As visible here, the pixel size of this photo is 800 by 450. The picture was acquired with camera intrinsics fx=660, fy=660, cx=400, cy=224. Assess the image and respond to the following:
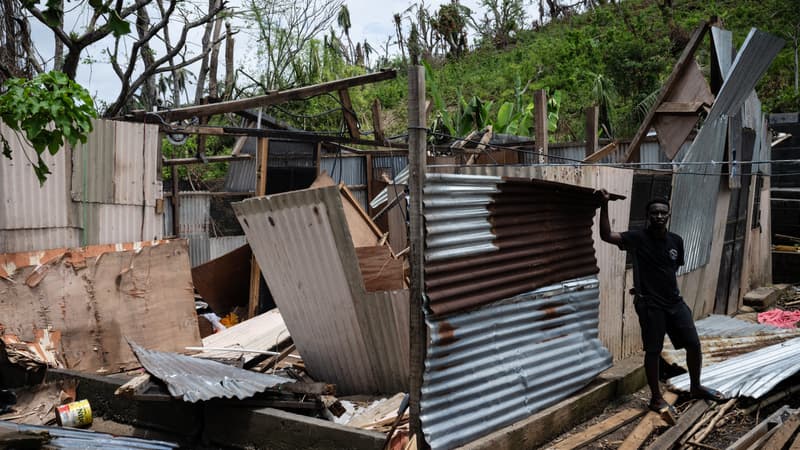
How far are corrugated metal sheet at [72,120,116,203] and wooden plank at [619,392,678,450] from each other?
5821 millimetres

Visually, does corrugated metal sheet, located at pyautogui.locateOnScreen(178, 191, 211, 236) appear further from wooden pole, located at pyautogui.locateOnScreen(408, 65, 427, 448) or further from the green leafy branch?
wooden pole, located at pyautogui.locateOnScreen(408, 65, 427, 448)

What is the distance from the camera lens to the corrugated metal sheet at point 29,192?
255 inches

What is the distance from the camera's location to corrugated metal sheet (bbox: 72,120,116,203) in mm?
7047

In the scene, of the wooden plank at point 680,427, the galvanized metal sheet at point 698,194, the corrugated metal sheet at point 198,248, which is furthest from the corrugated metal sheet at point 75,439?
the galvanized metal sheet at point 698,194

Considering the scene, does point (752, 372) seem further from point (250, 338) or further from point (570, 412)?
point (250, 338)

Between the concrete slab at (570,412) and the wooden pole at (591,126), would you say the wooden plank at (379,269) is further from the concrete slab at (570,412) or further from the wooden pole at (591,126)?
the wooden pole at (591,126)

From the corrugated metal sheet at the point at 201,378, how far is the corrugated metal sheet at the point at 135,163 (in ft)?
7.05

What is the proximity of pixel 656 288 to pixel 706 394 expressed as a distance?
115 centimetres

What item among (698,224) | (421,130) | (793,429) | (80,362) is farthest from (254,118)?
(793,429)

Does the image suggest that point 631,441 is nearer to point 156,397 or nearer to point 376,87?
point 156,397

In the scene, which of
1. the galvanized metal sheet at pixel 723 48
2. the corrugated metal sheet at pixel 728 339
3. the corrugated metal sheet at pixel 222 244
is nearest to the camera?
the corrugated metal sheet at pixel 728 339

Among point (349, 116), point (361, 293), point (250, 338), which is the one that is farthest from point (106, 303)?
point (349, 116)

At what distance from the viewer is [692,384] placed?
6.14 metres

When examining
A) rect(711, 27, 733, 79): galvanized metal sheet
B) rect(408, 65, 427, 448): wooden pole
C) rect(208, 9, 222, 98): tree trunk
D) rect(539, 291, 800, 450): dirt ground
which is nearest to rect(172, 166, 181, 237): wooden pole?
rect(408, 65, 427, 448): wooden pole
